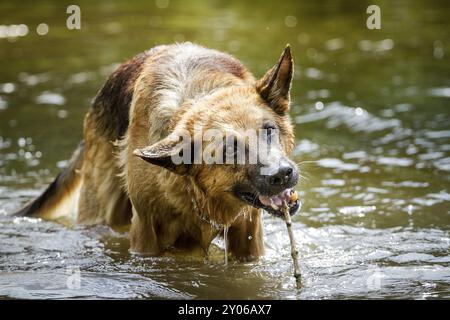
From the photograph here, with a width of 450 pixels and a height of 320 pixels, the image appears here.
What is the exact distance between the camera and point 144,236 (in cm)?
730

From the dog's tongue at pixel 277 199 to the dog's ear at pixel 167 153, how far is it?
0.66 meters

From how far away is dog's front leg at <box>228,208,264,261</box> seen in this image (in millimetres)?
Answer: 7117

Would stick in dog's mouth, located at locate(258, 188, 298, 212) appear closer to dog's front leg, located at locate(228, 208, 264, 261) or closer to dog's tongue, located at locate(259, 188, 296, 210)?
dog's tongue, located at locate(259, 188, 296, 210)

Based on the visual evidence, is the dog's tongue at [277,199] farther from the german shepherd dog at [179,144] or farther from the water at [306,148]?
the water at [306,148]

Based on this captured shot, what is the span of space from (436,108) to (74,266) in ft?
20.5

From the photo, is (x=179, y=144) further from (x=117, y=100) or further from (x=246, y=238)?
(x=117, y=100)

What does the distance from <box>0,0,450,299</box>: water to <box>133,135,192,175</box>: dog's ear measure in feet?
3.66

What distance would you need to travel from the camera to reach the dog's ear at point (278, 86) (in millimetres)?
6574

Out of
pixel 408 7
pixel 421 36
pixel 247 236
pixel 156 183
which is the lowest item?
pixel 247 236

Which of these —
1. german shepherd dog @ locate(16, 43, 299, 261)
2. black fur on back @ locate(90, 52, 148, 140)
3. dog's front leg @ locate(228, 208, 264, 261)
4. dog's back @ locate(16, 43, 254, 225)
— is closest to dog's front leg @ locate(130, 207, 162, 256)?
german shepherd dog @ locate(16, 43, 299, 261)

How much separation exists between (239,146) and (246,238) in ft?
4.35

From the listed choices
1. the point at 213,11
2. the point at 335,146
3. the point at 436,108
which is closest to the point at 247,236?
the point at 335,146
